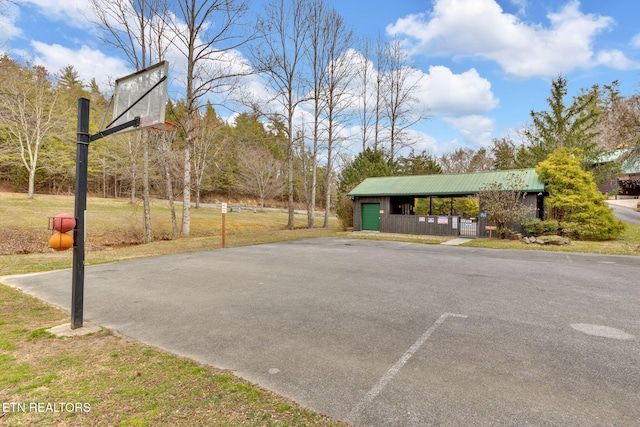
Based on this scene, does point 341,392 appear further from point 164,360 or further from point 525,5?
point 525,5

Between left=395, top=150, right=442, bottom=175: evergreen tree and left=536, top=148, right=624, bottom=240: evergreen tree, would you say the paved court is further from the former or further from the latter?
left=395, top=150, right=442, bottom=175: evergreen tree

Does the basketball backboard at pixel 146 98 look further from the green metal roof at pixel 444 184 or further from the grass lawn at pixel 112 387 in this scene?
the green metal roof at pixel 444 184

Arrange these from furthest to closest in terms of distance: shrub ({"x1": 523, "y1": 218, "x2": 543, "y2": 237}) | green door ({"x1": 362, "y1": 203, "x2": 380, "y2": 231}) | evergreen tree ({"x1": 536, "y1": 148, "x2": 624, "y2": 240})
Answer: green door ({"x1": 362, "y1": 203, "x2": 380, "y2": 231}) → shrub ({"x1": 523, "y1": 218, "x2": 543, "y2": 237}) → evergreen tree ({"x1": 536, "y1": 148, "x2": 624, "y2": 240})

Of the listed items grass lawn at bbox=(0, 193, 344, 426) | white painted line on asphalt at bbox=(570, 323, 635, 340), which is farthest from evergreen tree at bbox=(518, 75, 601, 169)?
grass lawn at bbox=(0, 193, 344, 426)

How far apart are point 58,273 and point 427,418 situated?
29.0ft

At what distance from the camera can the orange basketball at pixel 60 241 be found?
3611mm

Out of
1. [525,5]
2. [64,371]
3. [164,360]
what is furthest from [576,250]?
[64,371]

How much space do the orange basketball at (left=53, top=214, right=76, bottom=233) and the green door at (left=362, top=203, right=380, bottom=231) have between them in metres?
17.7

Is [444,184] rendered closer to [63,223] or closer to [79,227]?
[79,227]

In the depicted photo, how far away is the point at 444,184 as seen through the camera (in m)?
18.2

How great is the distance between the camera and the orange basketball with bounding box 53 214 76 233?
359cm

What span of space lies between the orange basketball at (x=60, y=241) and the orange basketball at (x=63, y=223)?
70mm

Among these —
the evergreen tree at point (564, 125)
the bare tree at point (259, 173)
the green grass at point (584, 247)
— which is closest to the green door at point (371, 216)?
the green grass at point (584, 247)

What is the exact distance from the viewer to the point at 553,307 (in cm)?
473
